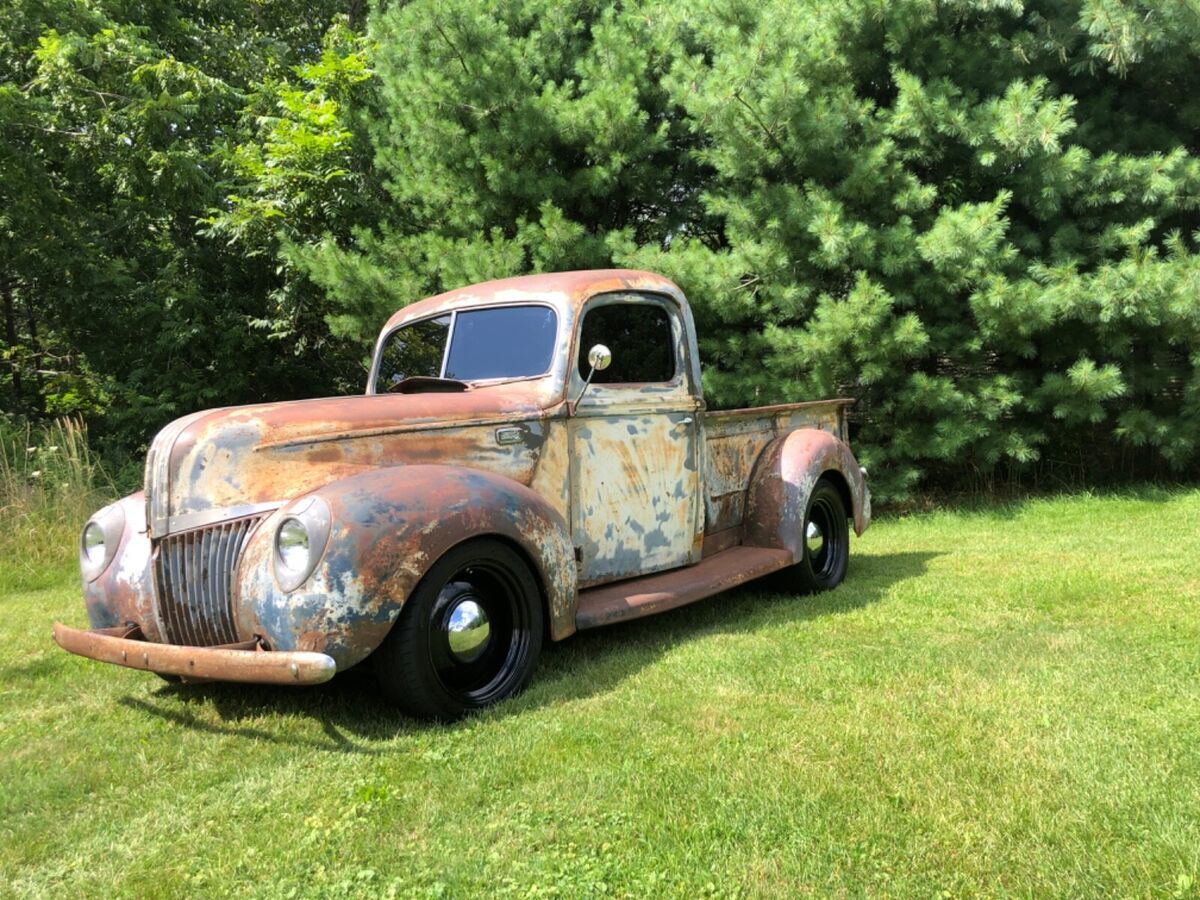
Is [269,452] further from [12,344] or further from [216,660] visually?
[12,344]

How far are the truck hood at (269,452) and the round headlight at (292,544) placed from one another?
223 mm

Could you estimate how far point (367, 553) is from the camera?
10.2 feet

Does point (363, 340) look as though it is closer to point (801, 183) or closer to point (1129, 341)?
point (801, 183)

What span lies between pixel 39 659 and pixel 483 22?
7075 mm

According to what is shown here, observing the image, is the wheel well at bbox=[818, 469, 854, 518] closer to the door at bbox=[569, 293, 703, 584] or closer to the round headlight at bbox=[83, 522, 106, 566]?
the door at bbox=[569, 293, 703, 584]

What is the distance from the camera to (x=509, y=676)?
3.62 m

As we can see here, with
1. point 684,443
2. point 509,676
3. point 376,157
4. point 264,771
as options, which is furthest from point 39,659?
point 376,157

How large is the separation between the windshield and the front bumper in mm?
1770

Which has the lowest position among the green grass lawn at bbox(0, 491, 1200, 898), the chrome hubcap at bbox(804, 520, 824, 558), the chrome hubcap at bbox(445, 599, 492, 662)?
the green grass lawn at bbox(0, 491, 1200, 898)

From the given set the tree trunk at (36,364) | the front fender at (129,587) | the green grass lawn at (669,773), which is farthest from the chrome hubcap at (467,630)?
the tree trunk at (36,364)

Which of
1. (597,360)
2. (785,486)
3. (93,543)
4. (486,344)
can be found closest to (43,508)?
(93,543)

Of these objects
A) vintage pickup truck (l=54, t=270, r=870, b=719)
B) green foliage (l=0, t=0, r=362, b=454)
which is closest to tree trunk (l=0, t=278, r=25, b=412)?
green foliage (l=0, t=0, r=362, b=454)

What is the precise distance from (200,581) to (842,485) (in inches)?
160

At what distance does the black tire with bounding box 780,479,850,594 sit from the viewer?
5.51 m
